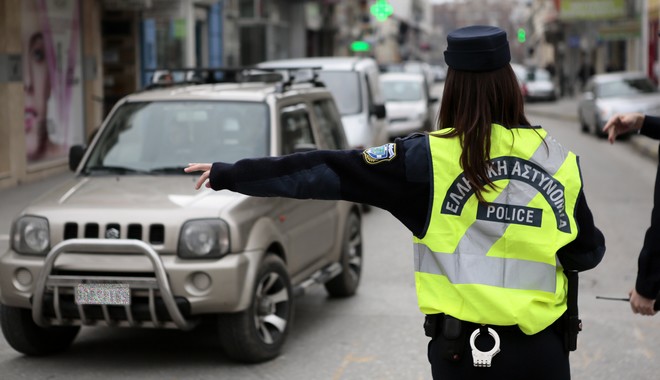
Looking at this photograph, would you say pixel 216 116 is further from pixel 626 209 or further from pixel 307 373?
pixel 626 209

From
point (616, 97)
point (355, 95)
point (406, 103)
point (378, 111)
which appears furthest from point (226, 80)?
point (616, 97)

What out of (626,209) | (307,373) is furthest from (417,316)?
(626,209)

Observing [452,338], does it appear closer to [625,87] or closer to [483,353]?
[483,353]

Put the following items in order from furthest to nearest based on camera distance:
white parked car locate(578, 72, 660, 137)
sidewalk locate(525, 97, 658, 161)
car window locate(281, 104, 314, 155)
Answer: white parked car locate(578, 72, 660, 137) < sidewalk locate(525, 97, 658, 161) < car window locate(281, 104, 314, 155)

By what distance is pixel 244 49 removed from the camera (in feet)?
125

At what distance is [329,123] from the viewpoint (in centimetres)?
925

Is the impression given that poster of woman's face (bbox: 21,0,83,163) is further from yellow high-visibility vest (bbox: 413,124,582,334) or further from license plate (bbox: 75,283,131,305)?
yellow high-visibility vest (bbox: 413,124,582,334)

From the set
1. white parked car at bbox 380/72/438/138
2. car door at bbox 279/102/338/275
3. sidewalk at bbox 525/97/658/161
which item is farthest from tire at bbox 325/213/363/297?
white parked car at bbox 380/72/438/138

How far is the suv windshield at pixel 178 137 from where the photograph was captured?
25.3 feet

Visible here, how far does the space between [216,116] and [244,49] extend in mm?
30558

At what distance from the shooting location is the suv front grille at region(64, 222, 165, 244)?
6.51 m

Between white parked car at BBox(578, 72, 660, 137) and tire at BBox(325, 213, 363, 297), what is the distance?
17487mm

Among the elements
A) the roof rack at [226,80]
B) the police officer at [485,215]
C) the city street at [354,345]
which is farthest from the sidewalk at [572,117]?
the police officer at [485,215]

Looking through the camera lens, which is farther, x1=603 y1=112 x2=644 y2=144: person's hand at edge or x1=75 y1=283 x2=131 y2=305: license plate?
x1=75 y1=283 x2=131 y2=305: license plate
